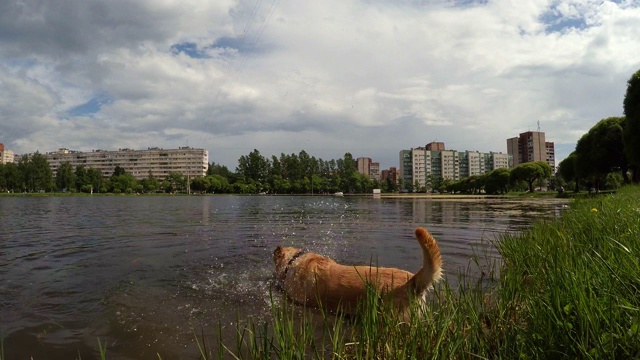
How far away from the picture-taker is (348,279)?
396 cm

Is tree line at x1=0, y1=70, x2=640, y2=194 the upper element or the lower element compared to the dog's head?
upper

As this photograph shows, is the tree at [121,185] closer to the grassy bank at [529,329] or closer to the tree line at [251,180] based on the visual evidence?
the tree line at [251,180]

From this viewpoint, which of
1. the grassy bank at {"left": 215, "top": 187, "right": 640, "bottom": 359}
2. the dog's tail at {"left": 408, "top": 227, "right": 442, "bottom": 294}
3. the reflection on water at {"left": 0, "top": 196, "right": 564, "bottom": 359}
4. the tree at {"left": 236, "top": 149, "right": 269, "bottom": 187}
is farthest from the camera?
the tree at {"left": 236, "top": 149, "right": 269, "bottom": 187}

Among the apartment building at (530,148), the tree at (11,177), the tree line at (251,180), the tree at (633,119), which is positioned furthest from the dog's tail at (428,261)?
the apartment building at (530,148)

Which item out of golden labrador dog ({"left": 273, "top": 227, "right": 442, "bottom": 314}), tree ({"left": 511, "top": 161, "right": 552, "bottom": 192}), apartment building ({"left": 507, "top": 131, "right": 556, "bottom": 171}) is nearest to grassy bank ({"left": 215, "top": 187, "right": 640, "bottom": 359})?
golden labrador dog ({"left": 273, "top": 227, "right": 442, "bottom": 314})

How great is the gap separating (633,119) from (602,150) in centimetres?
1308

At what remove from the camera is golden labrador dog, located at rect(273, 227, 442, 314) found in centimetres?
340

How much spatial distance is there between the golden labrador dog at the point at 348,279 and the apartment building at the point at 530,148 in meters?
189

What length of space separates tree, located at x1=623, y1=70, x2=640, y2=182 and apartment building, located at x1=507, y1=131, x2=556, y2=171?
156635mm

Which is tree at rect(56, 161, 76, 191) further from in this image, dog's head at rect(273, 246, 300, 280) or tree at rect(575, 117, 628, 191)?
dog's head at rect(273, 246, 300, 280)

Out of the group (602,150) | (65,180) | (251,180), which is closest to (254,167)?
(251,180)

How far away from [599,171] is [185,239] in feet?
150

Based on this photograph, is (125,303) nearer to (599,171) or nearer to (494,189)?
(599,171)

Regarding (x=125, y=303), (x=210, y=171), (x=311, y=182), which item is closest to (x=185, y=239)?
(x=125, y=303)
